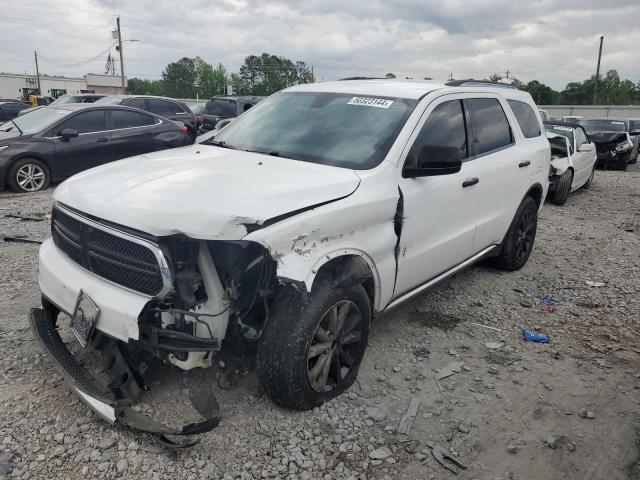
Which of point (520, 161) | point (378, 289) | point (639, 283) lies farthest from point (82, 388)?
point (639, 283)

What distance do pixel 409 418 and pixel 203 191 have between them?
1.80 meters

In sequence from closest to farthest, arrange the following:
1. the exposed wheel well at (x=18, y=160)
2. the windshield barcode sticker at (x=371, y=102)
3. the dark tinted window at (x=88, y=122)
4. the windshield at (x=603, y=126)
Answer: the windshield barcode sticker at (x=371, y=102)
the exposed wheel well at (x=18, y=160)
the dark tinted window at (x=88, y=122)
the windshield at (x=603, y=126)

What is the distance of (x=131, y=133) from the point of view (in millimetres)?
9852

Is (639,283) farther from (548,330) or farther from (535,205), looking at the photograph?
(548,330)

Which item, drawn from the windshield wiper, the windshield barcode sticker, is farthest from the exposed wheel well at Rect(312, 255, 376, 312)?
the windshield wiper

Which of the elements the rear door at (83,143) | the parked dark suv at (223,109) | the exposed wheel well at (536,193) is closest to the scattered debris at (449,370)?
the exposed wheel well at (536,193)

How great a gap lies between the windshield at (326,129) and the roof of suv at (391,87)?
97 mm

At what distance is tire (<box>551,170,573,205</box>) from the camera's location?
32.9ft

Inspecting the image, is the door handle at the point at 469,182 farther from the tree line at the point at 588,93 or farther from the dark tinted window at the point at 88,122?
the tree line at the point at 588,93

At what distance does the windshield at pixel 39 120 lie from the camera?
9180 mm

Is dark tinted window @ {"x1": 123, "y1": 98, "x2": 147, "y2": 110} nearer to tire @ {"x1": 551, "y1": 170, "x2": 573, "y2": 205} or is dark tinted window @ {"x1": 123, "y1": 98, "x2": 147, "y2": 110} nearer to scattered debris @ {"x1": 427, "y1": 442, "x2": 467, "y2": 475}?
tire @ {"x1": 551, "y1": 170, "x2": 573, "y2": 205}

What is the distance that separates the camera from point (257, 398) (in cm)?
317

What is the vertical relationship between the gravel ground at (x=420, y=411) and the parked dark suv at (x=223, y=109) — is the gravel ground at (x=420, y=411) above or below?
below

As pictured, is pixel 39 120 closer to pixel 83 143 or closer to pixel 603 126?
pixel 83 143
